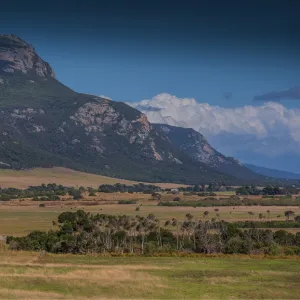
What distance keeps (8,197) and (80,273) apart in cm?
15813

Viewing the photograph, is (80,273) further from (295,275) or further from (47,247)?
(47,247)

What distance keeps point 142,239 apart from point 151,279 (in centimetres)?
4049

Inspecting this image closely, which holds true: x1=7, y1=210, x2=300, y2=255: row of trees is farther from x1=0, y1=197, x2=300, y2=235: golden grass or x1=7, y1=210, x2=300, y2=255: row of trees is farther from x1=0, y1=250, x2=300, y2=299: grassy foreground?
x1=0, y1=197, x2=300, y2=235: golden grass

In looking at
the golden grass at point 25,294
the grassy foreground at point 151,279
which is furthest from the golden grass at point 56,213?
the golden grass at point 25,294

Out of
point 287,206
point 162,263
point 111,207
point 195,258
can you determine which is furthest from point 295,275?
point 287,206

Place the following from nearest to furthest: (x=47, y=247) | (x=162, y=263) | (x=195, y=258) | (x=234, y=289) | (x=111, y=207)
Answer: (x=234, y=289) < (x=162, y=263) < (x=195, y=258) < (x=47, y=247) < (x=111, y=207)

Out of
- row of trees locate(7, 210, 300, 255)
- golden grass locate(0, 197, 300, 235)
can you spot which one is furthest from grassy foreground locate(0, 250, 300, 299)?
golden grass locate(0, 197, 300, 235)

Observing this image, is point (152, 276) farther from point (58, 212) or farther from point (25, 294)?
point (58, 212)

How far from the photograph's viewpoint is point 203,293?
37.6 m

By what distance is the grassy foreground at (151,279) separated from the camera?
37031 millimetres

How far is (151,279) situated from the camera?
43500mm

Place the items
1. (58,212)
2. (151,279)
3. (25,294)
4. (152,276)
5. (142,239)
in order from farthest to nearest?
(58,212) < (142,239) < (152,276) < (151,279) < (25,294)

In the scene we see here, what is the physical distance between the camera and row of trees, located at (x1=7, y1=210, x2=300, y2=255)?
258ft

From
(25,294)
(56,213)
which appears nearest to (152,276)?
(25,294)
